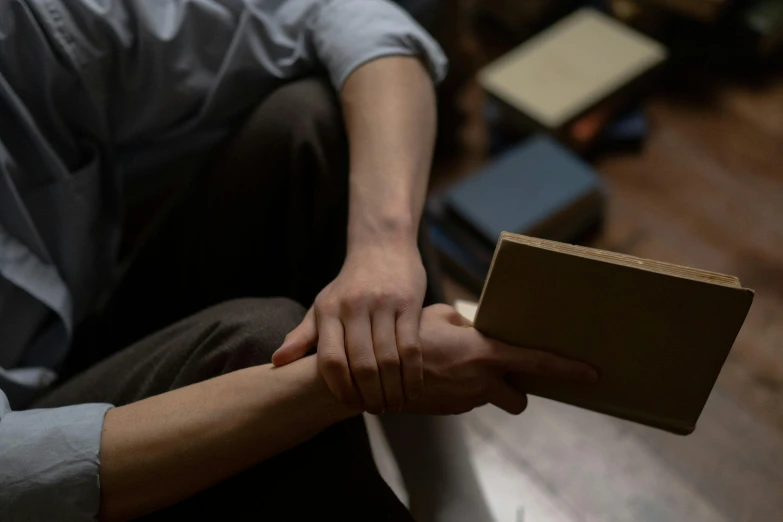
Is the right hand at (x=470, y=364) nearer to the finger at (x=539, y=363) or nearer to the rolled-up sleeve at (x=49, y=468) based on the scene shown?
the finger at (x=539, y=363)

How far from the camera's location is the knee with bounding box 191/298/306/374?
0.68m

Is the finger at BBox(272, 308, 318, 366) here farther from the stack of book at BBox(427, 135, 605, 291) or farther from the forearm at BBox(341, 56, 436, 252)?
the stack of book at BBox(427, 135, 605, 291)

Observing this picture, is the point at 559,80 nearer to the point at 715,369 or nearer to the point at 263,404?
the point at 715,369

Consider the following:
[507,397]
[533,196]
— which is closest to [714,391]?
[533,196]

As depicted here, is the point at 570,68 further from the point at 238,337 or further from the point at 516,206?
the point at 238,337

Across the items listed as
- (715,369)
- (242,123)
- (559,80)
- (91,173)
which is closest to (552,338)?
(715,369)

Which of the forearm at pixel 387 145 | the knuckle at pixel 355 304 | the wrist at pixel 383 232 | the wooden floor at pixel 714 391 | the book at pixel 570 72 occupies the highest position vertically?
the forearm at pixel 387 145

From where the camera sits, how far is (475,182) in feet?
4.32

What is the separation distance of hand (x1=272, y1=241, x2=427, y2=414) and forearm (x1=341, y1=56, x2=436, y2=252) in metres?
0.05

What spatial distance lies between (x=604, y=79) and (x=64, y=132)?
0.98 metres

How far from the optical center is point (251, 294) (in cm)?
89

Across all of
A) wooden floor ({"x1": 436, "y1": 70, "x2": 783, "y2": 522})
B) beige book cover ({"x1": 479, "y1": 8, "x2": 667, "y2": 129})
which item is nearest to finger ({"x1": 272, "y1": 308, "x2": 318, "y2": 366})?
wooden floor ({"x1": 436, "y1": 70, "x2": 783, "y2": 522})

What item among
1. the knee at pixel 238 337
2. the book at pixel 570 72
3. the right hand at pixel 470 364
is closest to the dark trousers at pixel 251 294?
the knee at pixel 238 337

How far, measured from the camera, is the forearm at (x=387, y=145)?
0.74 m
